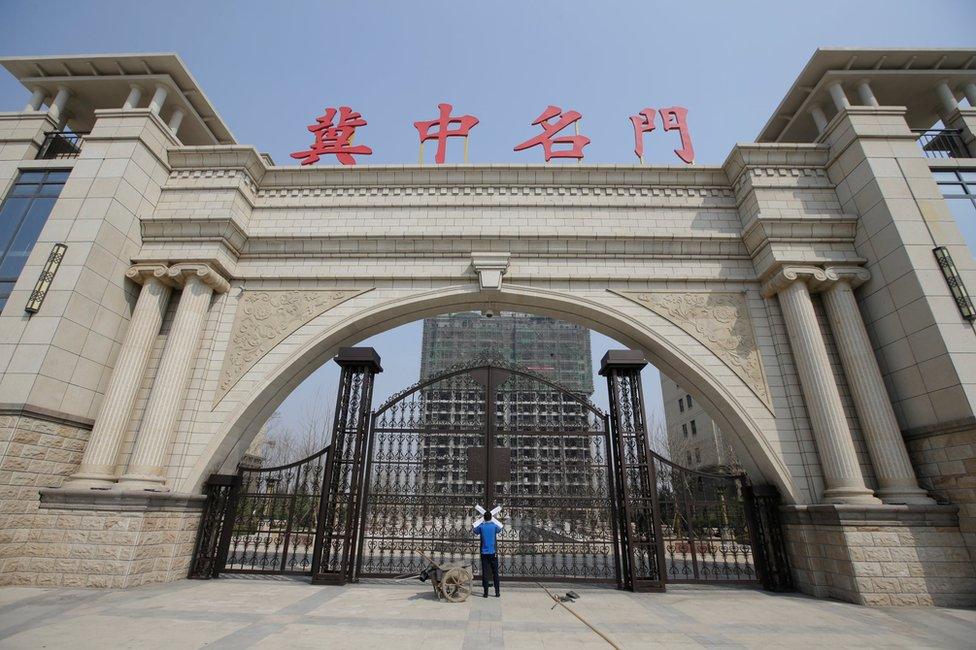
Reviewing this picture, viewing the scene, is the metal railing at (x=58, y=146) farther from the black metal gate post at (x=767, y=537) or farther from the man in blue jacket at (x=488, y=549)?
the black metal gate post at (x=767, y=537)

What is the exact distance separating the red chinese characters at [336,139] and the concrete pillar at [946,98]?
10415mm

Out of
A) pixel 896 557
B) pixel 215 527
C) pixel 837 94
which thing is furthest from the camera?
pixel 837 94

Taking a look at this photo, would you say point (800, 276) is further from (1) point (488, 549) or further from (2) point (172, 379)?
(2) point (172, 379)

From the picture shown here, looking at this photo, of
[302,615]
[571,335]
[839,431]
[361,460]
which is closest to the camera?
[302,615]

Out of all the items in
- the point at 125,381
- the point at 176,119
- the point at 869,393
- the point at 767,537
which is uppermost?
the point at 176,119

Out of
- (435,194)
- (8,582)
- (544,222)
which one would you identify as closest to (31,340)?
(8,582)

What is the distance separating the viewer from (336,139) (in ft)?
29.6

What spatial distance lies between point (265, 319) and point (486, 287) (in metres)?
3.75

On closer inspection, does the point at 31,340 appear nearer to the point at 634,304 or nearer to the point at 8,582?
the point at 8,582

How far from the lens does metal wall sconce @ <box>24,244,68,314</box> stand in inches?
245

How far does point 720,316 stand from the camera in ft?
23.9

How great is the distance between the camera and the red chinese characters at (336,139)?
8.85 m

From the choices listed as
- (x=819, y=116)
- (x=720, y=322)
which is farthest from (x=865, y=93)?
(x=720, y=322)

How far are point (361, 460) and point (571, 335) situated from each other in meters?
23.6
